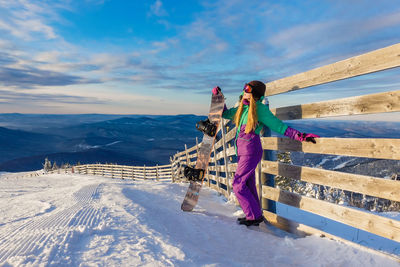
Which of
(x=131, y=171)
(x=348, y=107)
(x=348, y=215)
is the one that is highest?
(x=348, y=107)

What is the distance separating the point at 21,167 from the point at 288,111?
230 metres

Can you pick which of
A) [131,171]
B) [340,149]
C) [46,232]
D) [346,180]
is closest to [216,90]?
[340,149]

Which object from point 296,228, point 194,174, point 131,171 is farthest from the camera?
point 131,171

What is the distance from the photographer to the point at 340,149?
99.5 inches

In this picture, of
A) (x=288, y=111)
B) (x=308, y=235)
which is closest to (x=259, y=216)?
(x=308, y=235)

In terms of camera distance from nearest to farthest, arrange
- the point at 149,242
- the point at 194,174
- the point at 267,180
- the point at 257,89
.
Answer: the point at 149,242 < the point at 257,89 < the point at 267,180 < the point at 194,174

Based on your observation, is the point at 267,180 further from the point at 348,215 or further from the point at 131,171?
the point at 131,171

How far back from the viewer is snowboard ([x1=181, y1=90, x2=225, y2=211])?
3758 millimetres

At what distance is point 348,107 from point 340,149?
45cm

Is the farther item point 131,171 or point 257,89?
point 131,171

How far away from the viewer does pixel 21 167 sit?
18350cm

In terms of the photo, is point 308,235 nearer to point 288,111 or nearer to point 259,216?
point 259,216

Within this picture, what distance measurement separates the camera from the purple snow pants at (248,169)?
3.16 meters

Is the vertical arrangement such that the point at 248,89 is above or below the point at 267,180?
above
